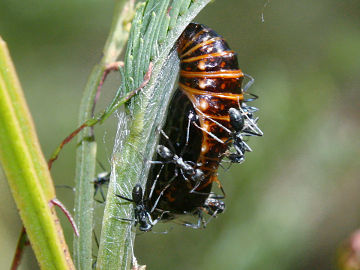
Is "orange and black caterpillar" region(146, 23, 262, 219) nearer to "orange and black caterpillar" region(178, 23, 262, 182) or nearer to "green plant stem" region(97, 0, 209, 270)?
"orange and black caterpillar" region(178, 23, 262, 182)

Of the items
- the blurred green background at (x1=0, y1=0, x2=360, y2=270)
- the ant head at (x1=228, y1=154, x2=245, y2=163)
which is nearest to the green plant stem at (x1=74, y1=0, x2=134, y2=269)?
the ant head at (x1=228, y1=154, x2=245, y2=163)

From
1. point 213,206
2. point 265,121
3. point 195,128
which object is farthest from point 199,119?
point 265,121

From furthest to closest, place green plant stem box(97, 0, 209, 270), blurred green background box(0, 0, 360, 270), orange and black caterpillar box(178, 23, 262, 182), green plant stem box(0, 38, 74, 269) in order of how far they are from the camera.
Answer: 1. blurred green background box(0, 0, 360, 270)
2. orange and black caterpillar box(178, 23, 262, 182)
3. green plant stem box(97, 0, 209, 270)
4. green plant stem box(0, 38, 74, 269)

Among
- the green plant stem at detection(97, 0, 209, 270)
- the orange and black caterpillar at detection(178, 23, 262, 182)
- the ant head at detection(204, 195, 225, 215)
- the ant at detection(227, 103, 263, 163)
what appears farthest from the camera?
the ant head at detection(204, 195, 225, 215)

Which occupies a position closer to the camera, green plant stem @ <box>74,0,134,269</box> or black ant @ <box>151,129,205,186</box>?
green plant stem @ <box>74,0,134,269</box>

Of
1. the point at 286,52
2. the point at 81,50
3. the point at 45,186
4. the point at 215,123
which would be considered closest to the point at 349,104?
the point at 286,52

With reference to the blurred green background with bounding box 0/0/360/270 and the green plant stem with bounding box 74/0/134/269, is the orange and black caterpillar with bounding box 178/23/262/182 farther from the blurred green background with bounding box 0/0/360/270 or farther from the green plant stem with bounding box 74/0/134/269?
the blurred green background with bounding box 0/0/360/270

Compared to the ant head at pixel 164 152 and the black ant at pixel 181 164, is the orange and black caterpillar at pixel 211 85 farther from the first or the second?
the ant head at pixel 164 152

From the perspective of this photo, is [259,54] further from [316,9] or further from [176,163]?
[176,163]

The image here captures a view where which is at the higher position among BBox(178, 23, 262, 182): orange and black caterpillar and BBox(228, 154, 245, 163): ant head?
BBox(178, 23, 262, 182): orange and black caterpillar
